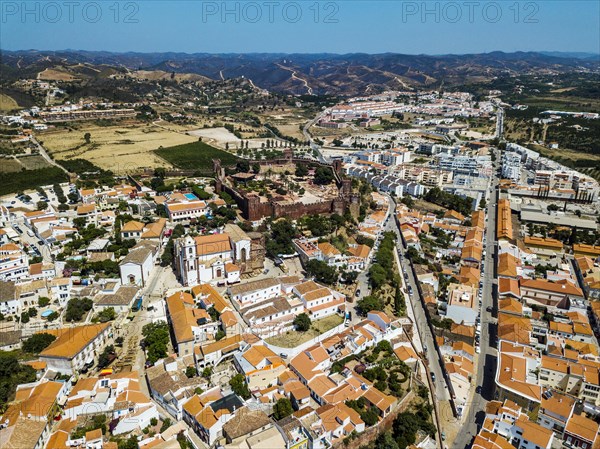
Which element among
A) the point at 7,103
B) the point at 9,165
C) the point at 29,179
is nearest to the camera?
the point at 29,179

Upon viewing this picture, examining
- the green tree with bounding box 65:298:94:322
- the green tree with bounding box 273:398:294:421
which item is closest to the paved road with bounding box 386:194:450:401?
the green tree with bounding box 273:398:294:421

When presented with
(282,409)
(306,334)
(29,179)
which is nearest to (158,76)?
(29,179)

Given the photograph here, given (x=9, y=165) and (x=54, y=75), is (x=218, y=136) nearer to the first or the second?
(x=9, y=165)

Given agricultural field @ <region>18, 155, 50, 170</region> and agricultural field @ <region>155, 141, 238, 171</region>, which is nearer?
agricultural field @ <region>18, 155, 50, 170</region>

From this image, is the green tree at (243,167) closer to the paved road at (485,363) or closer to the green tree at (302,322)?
the paved road at (485,363)

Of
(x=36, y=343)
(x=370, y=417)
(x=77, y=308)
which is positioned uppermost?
(x=77, y=308)

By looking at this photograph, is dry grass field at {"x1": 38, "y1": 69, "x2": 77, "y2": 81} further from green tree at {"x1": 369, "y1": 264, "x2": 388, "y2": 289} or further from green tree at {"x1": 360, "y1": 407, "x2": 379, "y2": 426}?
green tree at {"x1": 360, "y1": 407, "x2": 379, "y2": 426}

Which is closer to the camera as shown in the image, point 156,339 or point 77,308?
point 156,339
